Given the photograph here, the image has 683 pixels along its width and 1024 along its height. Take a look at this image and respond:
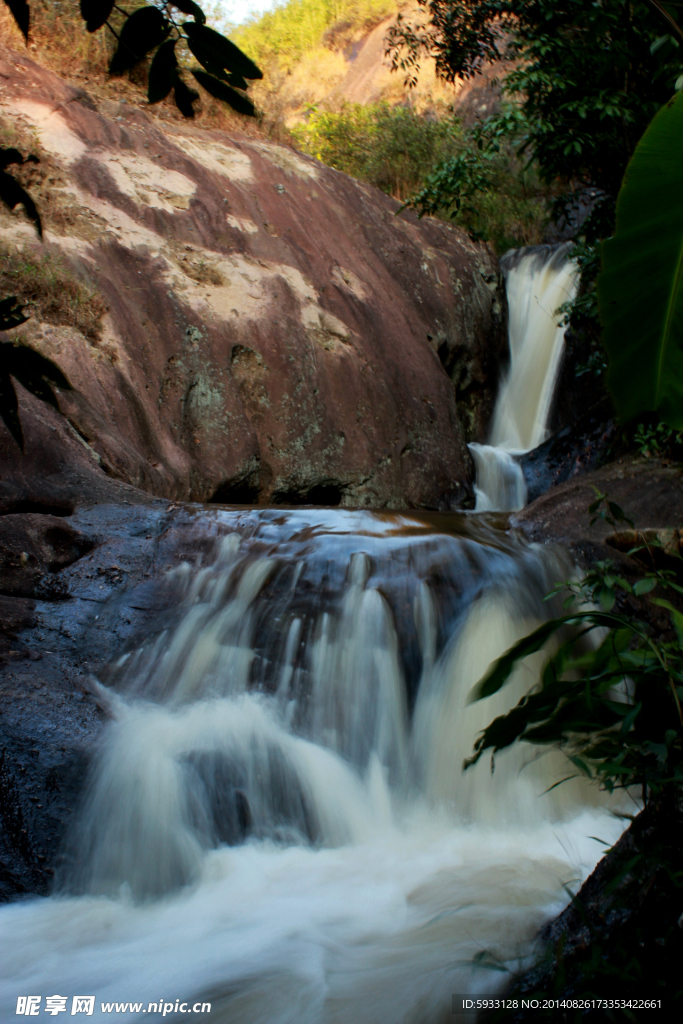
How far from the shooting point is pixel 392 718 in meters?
3.68

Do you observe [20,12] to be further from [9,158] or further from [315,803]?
[315,803]

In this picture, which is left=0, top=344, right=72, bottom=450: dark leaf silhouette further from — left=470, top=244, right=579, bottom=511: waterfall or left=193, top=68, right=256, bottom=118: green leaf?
left=470, top=244, right=579, bottom=511: waterfall

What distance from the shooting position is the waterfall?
8688mm

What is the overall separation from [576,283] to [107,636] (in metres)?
7.50

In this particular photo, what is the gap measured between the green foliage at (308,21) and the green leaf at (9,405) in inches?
948

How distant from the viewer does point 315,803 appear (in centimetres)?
327

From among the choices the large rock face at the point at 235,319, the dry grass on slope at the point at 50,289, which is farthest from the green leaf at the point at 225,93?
the dry grass on slope at the point at 50,289

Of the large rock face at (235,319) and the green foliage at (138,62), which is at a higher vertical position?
the green foliage at (138,62)

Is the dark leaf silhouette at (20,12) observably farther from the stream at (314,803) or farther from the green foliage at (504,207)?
the green foliage at (504,207)

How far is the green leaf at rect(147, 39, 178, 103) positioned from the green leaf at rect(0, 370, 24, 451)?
47cm

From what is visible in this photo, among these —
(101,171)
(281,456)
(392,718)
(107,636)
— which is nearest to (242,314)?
(281,456)

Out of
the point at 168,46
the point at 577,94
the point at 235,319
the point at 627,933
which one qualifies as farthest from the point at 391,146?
the point at 627,933

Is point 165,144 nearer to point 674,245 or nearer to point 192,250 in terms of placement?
point 192,250

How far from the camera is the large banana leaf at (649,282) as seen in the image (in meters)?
1.28
